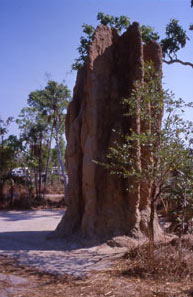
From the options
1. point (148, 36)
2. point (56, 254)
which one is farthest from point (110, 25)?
point (56, 254)

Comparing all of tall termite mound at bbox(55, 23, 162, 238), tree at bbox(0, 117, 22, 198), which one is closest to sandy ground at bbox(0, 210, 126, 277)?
tall termite mound at bbox(55, 23, 162, 238)

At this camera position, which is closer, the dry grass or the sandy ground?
the dry grass

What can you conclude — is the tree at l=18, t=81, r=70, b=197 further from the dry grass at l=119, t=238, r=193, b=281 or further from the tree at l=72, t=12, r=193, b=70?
the dry grass at l=119, t=238, r=193, b=281

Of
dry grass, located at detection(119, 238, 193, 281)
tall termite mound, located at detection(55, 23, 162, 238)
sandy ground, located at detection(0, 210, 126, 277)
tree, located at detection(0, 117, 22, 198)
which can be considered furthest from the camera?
tree, located at detection(0, 117, 22, 198)

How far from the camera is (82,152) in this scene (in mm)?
8844

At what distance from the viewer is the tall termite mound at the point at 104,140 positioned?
795cm

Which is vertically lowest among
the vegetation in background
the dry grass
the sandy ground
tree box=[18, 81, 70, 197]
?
the sandy ground

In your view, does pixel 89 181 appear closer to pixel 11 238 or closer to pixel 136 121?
pixel 136 121

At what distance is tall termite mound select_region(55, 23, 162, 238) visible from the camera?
795 cm

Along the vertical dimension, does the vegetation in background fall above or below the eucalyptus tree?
below

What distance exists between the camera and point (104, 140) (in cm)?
840

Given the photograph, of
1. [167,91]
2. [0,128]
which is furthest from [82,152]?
[0,128]

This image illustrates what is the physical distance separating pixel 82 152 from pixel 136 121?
168cm

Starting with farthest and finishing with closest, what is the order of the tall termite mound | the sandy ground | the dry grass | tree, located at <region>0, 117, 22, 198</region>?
1. tree, located at <region>0, 117, 22, 198</region>
2. the tall termite mound
3. the sandy ground
4. the dry grass
